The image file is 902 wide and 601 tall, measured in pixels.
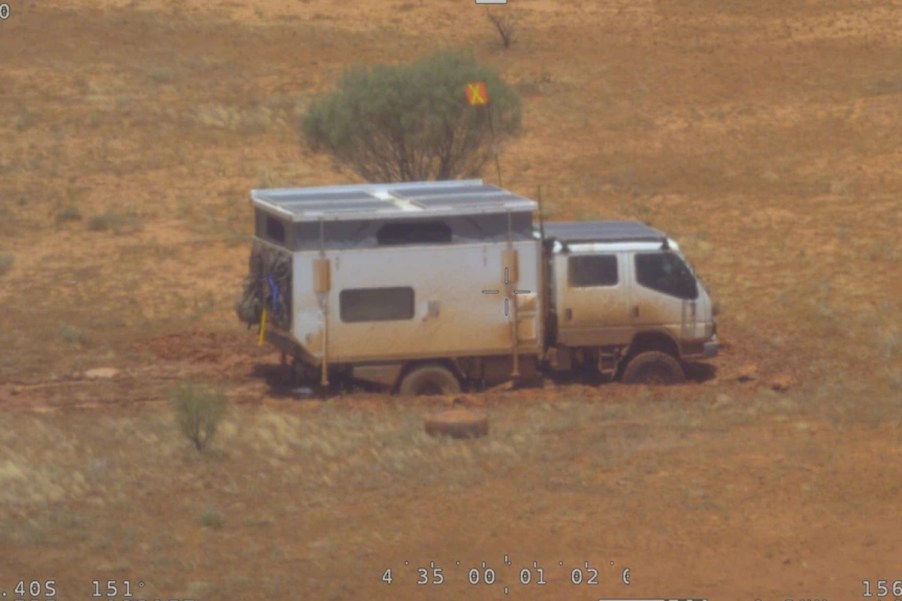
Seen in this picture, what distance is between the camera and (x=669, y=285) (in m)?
17.6

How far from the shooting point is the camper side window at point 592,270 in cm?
1747

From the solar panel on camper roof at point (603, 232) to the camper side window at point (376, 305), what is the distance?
6.45ft

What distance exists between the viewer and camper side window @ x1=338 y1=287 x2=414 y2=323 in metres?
16.8

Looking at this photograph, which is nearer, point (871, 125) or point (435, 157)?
point (435, 157)

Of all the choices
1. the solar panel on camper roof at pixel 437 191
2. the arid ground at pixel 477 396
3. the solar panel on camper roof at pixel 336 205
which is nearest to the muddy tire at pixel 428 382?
the arid ground at pixel 477 396

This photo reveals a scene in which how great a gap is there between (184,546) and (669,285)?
8063mm

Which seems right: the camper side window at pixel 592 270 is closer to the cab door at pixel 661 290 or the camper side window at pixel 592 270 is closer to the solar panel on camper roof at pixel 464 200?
the cab door at pixel 661 290

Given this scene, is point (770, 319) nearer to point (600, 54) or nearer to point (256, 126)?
point (256, 126)

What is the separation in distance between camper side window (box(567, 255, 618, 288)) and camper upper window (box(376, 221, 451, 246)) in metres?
1.49

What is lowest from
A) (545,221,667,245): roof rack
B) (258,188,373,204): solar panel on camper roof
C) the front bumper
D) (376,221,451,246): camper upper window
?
the front bumper

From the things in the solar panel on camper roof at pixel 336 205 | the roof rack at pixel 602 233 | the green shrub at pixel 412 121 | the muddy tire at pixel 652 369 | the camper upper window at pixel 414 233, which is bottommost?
the muddy tire at pixel 652 369

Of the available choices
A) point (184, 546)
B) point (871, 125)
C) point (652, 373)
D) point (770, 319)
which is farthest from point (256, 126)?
point (184, 546)

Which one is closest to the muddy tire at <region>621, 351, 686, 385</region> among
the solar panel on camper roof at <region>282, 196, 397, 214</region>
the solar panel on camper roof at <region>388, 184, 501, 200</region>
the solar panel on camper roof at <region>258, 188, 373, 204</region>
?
the solar panel on camper roof at <region>388, 184, 501, 200</region>

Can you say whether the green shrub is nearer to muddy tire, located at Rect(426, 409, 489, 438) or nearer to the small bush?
muddy tire, located at Rect(426, 409, 489, 438)
